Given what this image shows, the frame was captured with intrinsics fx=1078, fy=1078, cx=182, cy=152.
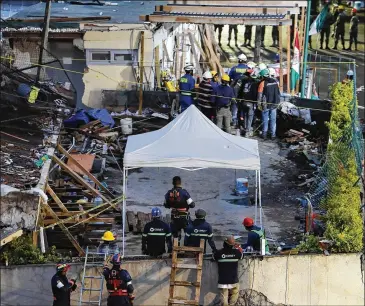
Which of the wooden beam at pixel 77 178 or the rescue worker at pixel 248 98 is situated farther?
the rescue worker at pixel 248 98

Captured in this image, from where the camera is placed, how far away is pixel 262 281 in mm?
17750

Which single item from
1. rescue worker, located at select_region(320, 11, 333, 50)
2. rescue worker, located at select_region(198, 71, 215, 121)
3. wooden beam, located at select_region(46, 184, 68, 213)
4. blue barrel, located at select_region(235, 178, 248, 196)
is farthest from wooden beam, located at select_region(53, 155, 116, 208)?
rescue worker, located at select_region(320, 11, 333, 50)

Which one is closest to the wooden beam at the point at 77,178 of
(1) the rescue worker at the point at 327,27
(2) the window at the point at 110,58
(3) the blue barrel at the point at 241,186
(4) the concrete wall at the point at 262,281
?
(3) the blue barrel at the point at 241,186

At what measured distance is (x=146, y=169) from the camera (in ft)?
75.3

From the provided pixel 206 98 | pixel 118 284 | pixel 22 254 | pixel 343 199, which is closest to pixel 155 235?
pixel 118 284

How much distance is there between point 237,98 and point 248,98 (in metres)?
0.28

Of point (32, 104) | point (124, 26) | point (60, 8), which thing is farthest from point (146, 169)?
point (60, 8)

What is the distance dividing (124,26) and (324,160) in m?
6.42

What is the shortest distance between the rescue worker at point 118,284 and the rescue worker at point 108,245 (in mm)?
1090

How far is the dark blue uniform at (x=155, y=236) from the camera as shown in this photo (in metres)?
17.6

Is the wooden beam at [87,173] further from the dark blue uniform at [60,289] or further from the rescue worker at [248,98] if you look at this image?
the dark blue uniform at [60,289]

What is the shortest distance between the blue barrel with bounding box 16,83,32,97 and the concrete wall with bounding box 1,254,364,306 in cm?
758

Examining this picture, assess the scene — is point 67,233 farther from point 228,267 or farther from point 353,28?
point 353,28

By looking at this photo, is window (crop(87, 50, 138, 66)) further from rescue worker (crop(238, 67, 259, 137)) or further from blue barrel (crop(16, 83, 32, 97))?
rescue worker (crop(238, 67, 259, 137))
